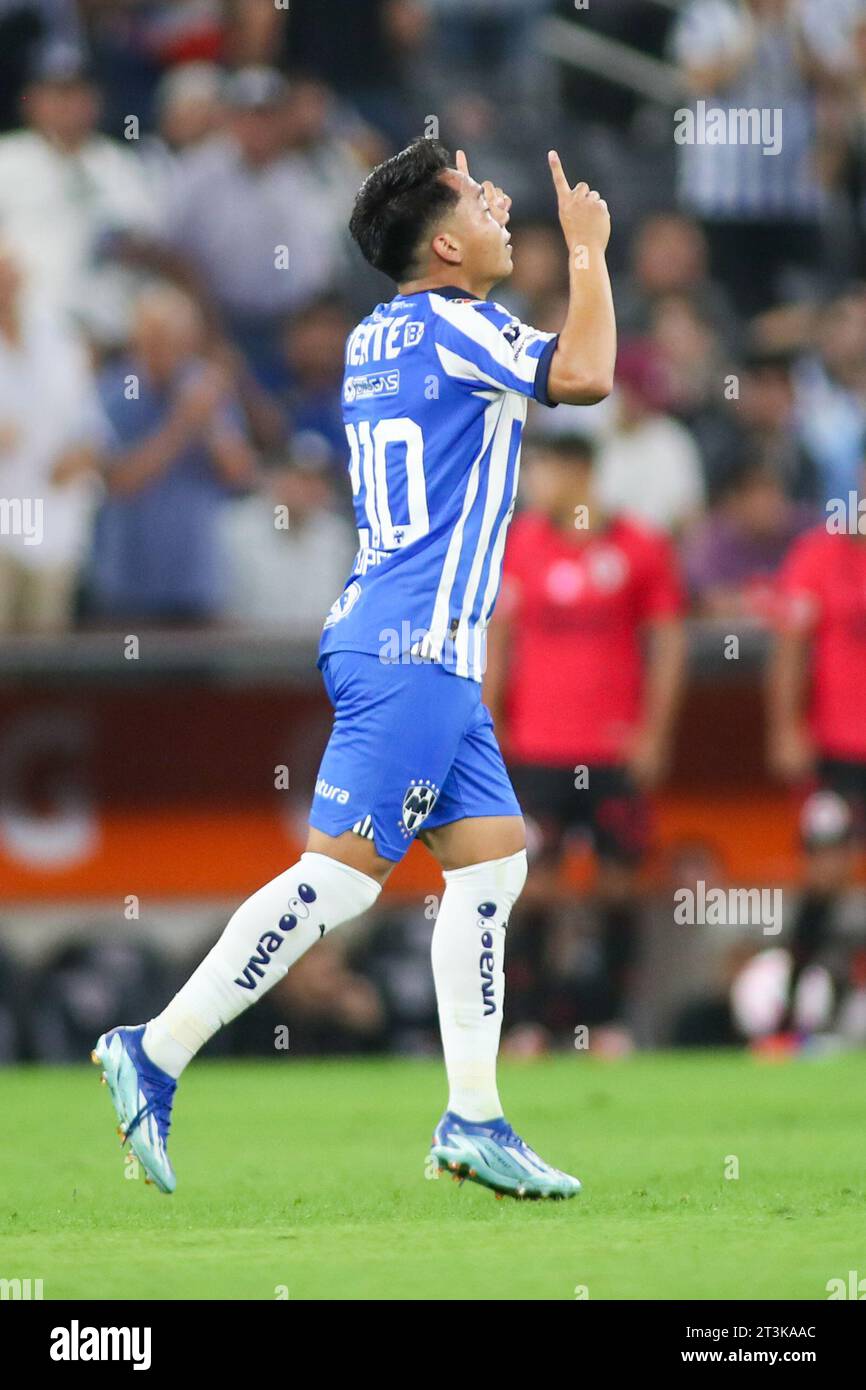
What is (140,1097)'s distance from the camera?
5.68m

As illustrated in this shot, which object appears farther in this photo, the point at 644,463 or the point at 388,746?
the point at 644,463

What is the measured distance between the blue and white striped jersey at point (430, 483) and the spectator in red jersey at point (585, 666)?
210 inches

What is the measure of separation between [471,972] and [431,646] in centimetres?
85

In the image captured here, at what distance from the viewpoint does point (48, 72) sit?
44.5ft

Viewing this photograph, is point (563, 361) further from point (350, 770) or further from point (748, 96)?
point (748, 96)

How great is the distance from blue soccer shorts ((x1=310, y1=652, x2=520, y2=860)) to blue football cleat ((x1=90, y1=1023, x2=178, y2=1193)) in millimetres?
702

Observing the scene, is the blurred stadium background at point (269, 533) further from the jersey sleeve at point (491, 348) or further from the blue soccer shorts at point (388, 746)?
the jersey sleeve at point (491, 348)

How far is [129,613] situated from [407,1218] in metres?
7.00

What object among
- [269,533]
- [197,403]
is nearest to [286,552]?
[269,533]

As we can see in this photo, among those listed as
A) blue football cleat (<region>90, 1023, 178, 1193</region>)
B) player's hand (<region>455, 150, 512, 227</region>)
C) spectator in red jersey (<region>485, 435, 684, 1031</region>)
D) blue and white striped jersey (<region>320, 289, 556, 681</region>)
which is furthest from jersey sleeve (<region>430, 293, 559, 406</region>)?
spectator in red jersey (<region>485, 435, 684, 1031</region>)

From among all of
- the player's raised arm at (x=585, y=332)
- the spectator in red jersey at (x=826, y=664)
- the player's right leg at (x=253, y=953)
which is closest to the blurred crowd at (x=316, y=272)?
the spectator in red jersey at (x=826, y=664)

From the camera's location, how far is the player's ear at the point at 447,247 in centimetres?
597

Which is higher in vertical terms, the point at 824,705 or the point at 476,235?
the point at 824,705

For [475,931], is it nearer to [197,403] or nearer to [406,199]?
[406,199]
